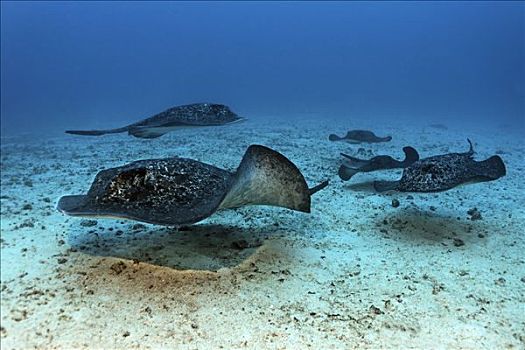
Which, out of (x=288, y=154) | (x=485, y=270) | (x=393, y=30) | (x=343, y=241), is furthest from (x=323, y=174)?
(x=393, y=30)

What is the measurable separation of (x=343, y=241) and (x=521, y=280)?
2.01 metres

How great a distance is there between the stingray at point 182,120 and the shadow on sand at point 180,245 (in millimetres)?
2662

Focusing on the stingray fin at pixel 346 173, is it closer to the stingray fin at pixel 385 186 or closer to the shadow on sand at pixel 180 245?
the stingray fin at pixel 385 186

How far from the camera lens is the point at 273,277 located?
3.87 m

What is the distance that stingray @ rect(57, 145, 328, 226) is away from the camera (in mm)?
3363

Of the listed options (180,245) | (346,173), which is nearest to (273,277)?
(180,245)

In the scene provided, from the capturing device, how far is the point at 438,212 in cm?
608

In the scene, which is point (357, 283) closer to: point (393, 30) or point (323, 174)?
point (323, 174)

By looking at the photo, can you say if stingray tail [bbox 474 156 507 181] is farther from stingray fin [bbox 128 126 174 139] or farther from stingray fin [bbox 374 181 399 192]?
stingray fin [bbox 128 126 174 139]

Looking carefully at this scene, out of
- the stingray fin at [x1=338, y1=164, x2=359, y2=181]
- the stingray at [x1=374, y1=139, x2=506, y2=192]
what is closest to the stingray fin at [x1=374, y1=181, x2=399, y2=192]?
the stingray at [x1=374, y1=139, x2=506, y2=192]

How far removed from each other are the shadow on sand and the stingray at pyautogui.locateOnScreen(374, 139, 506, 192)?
2137 mm

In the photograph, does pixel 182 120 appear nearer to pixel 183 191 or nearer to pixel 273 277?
pixel 183 191

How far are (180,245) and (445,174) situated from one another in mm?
3785

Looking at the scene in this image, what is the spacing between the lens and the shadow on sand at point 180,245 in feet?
13.2
